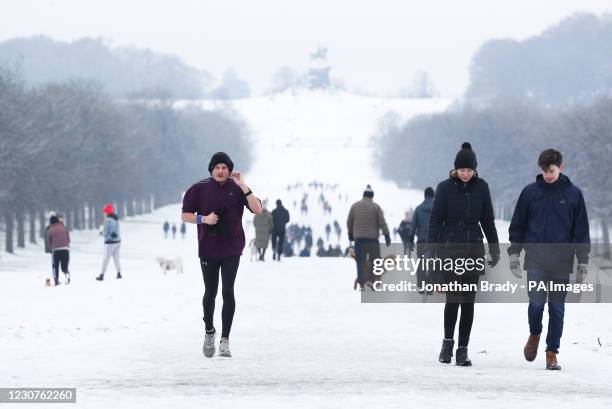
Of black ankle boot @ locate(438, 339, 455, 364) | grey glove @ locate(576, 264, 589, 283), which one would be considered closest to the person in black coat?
black ankle boot @ locate(438, 339, 455, 364)

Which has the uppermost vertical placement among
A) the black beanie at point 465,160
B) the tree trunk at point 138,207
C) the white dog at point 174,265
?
the black beanie at point 465,160

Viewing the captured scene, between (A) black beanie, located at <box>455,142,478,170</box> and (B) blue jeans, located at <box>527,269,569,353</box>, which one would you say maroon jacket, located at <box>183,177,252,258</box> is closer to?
(A) black beanie, located at <box>455,142,478,170</box>

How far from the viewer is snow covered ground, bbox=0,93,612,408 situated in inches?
342

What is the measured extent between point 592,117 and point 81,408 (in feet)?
194

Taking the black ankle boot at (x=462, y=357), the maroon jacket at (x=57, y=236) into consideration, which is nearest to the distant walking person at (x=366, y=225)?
the maroon jacket at (x=57, y=236)

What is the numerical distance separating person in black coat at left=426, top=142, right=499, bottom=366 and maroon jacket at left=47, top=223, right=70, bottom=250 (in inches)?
561

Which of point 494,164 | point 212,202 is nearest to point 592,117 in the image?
point 494,164

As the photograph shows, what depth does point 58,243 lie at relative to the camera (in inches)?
957

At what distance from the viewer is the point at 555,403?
Result: 27.5 ft

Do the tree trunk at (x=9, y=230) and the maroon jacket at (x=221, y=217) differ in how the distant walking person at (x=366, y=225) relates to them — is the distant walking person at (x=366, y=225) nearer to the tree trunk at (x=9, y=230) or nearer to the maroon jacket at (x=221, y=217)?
the maroon jacket at (x=221, y=217)

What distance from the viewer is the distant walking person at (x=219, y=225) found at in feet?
35.8

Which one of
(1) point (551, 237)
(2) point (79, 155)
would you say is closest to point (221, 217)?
(1) point (551, 237)

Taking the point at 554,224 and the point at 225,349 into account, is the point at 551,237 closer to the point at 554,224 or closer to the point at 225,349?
the point at 554,224

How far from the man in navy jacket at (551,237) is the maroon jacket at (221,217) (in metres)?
2.12
